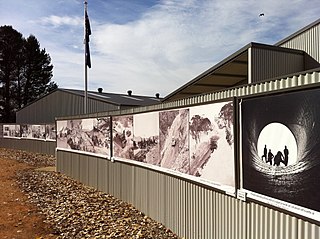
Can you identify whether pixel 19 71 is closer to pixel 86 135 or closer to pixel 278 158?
pixel 86 135

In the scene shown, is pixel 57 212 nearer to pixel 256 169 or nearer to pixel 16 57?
pixel 256 169

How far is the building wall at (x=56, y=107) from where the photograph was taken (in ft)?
82.8

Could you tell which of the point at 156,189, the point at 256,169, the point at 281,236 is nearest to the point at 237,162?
the point at 256,169

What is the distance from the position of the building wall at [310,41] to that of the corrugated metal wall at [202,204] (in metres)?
7.25

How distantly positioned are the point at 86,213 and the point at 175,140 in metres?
3.49

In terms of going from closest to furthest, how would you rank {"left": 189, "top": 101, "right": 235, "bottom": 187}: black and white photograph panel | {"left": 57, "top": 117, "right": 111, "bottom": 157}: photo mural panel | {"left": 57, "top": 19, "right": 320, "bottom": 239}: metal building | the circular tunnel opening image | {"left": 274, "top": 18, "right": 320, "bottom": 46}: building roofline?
the circular tunnel opening image → {"left": 57, "top": 19, "right": 320, "bottom": 239}: metal building → {"left": 189, "top": 101, "right": 235, "bottom": 187}: black and white photograph panel → {"left": 57, "top": 117, "right": 111, "bottom": 157}: photo mural panel → {"left": 274, "top": 18, "right": 320, "bottom": 46}: building roofline

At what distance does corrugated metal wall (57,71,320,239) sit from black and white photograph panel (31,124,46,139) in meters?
17.0

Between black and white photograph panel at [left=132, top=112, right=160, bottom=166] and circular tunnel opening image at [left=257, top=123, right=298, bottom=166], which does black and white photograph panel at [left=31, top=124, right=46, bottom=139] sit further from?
circular tunnel opening image at [left=257, top=123, right=298, bottom=166]

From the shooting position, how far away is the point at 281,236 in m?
3.90

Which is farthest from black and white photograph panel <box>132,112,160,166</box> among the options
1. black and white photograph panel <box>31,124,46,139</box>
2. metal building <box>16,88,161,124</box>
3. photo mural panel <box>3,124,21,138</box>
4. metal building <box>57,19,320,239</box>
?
photo mural panel <box>3,124,21,138</box>

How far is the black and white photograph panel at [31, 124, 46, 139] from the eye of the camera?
25828 millimetres

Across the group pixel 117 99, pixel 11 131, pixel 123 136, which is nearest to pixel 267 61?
pixel 123 136

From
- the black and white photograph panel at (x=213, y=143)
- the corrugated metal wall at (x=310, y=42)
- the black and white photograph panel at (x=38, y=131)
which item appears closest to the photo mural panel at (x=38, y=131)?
the black and white photograph panel at (x=38, y=131)

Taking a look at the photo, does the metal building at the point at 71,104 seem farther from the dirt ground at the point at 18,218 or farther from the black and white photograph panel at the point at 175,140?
the black and white photograph panel at the point at 175,140
